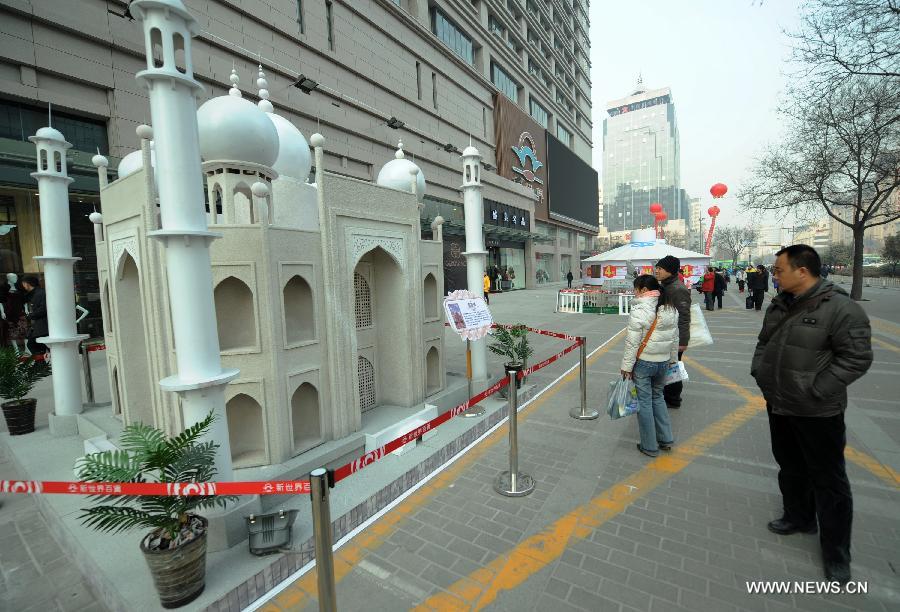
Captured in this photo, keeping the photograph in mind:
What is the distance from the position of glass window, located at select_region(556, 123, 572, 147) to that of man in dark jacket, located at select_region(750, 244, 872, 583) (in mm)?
49291

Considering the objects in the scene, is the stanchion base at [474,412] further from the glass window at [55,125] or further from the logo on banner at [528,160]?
the logo on banner at [528,160]

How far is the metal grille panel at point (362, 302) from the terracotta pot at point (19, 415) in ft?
15.1

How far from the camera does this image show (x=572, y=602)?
2713 mm

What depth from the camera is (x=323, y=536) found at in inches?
86.5

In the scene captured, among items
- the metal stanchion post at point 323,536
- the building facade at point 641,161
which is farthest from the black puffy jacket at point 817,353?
the building facade at point 641,161

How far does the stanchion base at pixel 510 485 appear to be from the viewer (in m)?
3.99

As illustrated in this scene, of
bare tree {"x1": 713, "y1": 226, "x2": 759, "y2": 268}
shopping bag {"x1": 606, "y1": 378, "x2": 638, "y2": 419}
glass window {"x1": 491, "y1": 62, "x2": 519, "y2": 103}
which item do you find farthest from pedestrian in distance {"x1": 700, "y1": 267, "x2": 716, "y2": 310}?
bare tree {"x1": 713, "y1": 226, "x2": 759, "y2": 268}

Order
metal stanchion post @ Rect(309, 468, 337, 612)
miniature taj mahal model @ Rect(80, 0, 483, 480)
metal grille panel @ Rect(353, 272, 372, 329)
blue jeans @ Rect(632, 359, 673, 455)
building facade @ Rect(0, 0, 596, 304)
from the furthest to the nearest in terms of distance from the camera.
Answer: building facade @ Rect(0, 0, 596, 304)
metal grille panel @ Rect(353, 272, 372, 329)
blue jeans @ Rect(632, 359, 673, 455)
miniature taj mahal model @ Rect(80, 0, 483, 480)
metal stanchion post @ Rect(309, 468, 337, 612)

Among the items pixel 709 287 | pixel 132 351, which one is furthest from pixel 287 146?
pixel 709 287

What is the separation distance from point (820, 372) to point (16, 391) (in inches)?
355

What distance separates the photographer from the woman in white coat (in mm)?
4402

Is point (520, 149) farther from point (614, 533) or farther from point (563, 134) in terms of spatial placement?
point (614, 533)

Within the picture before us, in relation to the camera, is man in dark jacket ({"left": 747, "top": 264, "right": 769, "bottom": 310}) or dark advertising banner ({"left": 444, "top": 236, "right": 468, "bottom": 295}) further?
dark advertising banner ({"left": 444, "top": 236, "right": 468, "bottom": 295})

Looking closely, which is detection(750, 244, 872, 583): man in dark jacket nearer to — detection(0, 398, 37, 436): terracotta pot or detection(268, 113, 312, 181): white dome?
detection(268, 113, 312, 181): white dome
